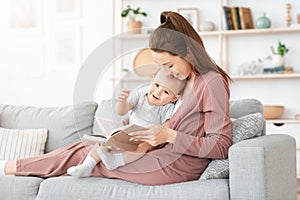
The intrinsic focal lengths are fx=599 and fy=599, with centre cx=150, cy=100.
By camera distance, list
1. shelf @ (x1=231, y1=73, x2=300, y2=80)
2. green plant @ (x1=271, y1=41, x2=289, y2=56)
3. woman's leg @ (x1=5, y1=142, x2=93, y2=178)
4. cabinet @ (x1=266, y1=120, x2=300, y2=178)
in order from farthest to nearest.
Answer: green plant @ (x1=271, y1=41, x2=289, y2=56) → shelf @ (x1=231, y1=73, x2=300, y2=80) → cabinet @ (x1=266, y1=120, x2=300, y2=178) → woman's leg @ (x1=5, y1=142, x2=93, y2=178)

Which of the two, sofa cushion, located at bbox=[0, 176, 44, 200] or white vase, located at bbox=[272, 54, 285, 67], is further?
white vase, located at bbox=[272, 54, 285, 67]

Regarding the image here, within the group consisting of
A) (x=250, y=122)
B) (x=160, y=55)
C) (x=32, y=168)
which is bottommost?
(x=32, y=168)

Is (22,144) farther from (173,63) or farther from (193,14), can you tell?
(193,14)

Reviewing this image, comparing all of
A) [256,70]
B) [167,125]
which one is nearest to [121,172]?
[167,125]

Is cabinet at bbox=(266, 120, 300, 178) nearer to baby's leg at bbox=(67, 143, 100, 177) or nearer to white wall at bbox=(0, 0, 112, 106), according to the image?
white wall at bbox=(0, 0, 112, 106)

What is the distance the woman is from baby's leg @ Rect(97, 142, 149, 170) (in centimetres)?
3

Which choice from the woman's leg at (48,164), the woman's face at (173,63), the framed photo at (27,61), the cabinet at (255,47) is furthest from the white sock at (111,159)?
the framed photo at (27,61)

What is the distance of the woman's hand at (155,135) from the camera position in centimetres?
258

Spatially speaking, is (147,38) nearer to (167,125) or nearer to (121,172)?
(167,125)

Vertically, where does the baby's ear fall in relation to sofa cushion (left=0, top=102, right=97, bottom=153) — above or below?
above

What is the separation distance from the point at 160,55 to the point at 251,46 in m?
3.03

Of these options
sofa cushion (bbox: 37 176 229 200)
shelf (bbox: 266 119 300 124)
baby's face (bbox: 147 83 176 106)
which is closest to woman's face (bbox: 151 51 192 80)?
baby's face (bbox: 147 83 176 106)

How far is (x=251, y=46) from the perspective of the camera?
548 cm

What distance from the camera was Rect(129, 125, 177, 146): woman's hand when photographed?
2.58m
